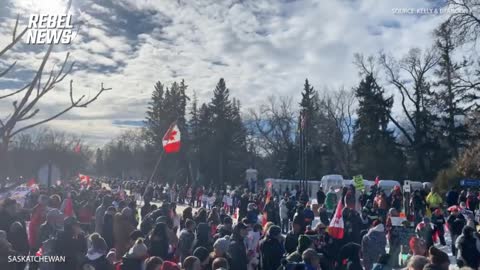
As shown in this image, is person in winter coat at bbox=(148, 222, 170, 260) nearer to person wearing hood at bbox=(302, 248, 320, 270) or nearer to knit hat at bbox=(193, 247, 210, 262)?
knit hat at bbox=(193, 247, 210, 262)

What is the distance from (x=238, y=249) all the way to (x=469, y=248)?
14.6ft

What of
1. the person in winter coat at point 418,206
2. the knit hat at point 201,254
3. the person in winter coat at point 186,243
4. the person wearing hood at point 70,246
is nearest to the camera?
the person wearing hood at point 70,246

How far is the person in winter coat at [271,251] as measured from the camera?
8766 mm

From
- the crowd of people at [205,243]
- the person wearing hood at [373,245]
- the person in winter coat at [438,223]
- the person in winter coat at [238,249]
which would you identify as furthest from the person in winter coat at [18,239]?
the person in winter coat at [438,223]

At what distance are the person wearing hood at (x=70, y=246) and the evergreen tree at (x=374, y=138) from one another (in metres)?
40.3

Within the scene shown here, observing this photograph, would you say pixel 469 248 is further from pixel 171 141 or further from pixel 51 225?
pixel 171 141

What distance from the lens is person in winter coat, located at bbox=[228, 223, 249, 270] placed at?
28.0 ft

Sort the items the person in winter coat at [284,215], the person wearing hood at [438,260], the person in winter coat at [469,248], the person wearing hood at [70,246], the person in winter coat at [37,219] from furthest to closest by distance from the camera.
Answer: the person in winter coat at [284,215], the person in winter coat at [37,219], the person in winter coat at [469,248], the person wearing hood at [70,246], the person wearing hood at [438,260]

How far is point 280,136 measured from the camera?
61219 mm

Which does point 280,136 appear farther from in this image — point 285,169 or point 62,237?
point 62,237

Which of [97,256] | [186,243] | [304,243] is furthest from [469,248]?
[97,256]

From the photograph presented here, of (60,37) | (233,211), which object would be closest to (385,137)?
(233,211)

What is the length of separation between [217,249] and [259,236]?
290 centimetres

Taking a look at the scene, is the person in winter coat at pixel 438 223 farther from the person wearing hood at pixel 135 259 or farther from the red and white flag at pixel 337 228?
the person wearing hood at pixel 135 259
